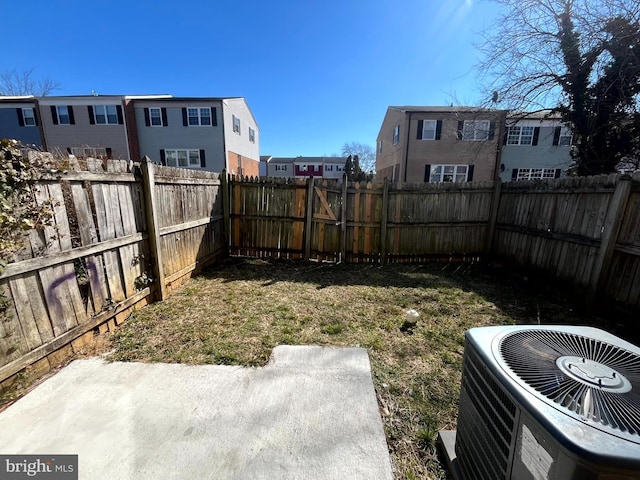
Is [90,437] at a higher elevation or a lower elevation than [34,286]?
lower

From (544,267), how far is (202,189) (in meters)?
6.40

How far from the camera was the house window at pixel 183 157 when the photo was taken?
18.4m

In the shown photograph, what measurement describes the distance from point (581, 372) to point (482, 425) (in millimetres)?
500

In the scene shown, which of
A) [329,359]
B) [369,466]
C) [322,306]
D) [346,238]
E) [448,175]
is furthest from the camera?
[448,175]

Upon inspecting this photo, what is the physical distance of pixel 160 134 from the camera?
18203mm

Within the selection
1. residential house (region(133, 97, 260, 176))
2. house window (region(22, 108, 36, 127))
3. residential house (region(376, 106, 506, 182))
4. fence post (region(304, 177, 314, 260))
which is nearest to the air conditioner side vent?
fence post (region(304, 177, 314, 260))

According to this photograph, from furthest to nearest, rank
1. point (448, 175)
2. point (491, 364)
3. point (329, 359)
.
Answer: point (448, 175), point (329, 359), point (491, 364)

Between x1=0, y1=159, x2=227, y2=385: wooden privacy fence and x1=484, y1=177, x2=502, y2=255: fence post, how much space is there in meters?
6.21

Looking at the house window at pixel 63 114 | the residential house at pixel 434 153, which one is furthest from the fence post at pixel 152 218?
the house window at pixel 63 114

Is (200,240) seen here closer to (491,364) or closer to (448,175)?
(491,364)

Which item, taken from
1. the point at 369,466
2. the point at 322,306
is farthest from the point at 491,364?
the point at 322,306

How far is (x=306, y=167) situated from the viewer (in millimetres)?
43531

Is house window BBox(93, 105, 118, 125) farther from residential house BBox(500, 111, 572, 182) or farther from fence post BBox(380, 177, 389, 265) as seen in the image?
residential house BBox(500, 111, 572, 182)

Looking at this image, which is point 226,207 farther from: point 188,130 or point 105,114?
point 105,114
